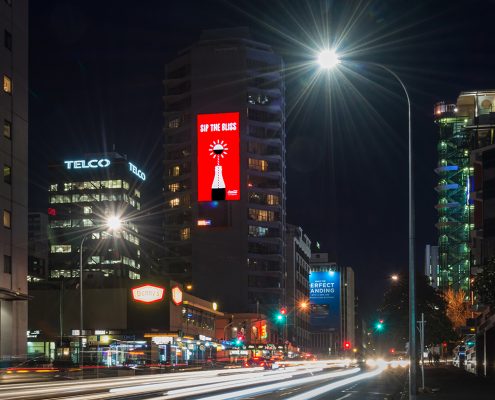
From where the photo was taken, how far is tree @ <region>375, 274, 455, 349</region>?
182ft

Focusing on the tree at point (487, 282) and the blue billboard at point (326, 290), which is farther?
the blue billboard at point (326, 290)

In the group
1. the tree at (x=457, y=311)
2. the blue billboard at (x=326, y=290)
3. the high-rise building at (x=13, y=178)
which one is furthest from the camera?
the blue billboard at (x=326, y=290)

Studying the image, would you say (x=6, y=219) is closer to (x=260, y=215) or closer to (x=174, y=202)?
(x=174, y=202)

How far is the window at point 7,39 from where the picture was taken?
6181 cm

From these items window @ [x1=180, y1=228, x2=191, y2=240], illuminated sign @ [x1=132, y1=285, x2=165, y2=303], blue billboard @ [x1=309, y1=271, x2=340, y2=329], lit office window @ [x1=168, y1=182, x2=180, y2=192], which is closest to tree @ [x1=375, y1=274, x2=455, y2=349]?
illuminated sign @ [x1=132, y1=285, x2=165, y2=303]

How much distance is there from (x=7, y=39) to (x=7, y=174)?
10.4 m

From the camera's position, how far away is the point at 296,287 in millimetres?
174875

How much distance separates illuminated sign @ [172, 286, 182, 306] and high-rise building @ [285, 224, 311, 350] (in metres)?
74.0

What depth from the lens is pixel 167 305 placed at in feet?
283

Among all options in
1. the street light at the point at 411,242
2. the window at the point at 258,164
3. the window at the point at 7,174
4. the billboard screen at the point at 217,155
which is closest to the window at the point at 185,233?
the billboard screen at the point at 217,155

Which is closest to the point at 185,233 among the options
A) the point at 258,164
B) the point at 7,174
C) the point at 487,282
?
the point at 258,164

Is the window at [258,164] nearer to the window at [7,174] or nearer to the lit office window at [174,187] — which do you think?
→ the lit office window at [174,187]

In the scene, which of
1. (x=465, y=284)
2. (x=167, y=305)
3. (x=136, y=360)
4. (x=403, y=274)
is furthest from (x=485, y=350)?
(x=465, y=284)

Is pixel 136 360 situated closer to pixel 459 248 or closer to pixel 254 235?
pixel 254 235
